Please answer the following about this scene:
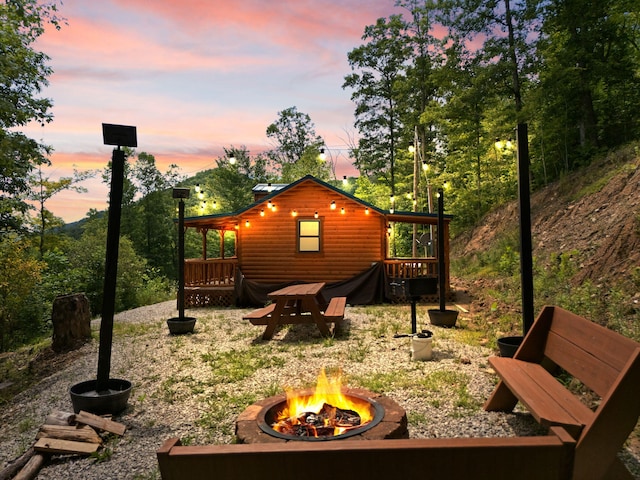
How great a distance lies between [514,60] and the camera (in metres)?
17.7

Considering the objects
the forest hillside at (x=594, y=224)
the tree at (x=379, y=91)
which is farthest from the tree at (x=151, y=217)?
the forest hillside at (x=594, y=224)

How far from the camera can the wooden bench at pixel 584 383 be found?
2.51 meters

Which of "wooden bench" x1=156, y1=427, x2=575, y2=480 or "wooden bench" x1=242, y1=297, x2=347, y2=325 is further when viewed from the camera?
"wooden bench" x1=242, y1=297, x2=347, y2=325

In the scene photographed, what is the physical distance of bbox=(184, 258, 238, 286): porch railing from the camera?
14359mm

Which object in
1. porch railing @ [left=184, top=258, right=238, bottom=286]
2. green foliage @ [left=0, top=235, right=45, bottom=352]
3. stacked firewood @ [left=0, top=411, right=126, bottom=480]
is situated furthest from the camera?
porch railing @ [left=184, top=258, right=238, bottom=286]

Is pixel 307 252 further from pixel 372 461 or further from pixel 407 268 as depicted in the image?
pixel 372 461

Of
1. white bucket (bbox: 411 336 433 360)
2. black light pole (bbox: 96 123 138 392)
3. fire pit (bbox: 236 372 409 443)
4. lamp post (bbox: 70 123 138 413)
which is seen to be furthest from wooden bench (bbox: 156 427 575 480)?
white bucket (bbox: 411 336 433 360)

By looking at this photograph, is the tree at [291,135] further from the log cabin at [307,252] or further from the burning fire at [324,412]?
the burning fire at [324,412]

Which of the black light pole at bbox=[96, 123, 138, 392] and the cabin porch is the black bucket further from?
the cabin porch

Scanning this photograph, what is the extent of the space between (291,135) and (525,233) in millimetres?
42816

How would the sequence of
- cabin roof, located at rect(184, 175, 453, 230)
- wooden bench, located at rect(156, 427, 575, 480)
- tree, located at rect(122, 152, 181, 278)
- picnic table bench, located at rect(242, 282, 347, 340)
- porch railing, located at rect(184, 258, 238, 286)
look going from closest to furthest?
1. wooden bench, located at rect(156, 427, 575, 480)
2. picnic table bench, located at rect(242, 282, 347, 340)
3. cabin roof, located at rect(184, 175, 453, 230)
4. porch railing, located at rect(184, 258, 238, 286)
5. tree, located at rect(122, 152, 181, 278)

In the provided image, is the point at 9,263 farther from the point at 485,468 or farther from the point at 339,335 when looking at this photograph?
the point at 485,468

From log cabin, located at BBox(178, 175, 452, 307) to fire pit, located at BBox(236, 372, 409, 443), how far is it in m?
10.1

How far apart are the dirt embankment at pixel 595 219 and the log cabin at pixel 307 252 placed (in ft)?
11.2
